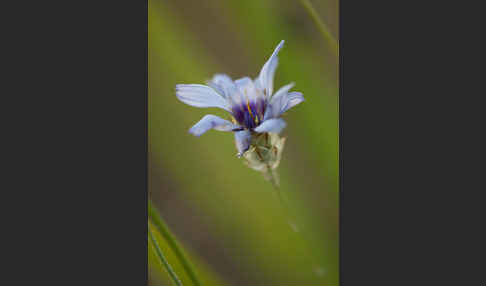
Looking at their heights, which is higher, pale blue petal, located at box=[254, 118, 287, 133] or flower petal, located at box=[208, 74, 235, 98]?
flower petal, located at box=[208, 74, 235, 98]

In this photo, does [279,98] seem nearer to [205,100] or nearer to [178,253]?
[205,100]

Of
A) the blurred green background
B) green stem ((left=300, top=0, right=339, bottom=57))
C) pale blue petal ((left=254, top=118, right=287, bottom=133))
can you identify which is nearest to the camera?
pale blue petal ((left=254, top=118, right=287, bottom=133))

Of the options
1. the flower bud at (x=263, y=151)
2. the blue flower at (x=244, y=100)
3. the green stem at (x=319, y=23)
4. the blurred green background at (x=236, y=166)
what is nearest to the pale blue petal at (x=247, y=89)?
the blue flower at (x=244, y=100)

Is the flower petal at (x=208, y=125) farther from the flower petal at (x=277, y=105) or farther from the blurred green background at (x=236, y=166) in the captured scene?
the blurred green background at (x=236, y=166)

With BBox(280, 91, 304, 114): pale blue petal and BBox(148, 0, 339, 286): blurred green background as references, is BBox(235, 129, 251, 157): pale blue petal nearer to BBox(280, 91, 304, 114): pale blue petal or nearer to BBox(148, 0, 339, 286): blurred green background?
BBox(280, 91, 304, 114): pale blue petal

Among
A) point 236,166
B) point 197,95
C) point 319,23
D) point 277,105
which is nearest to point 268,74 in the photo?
point 277,105

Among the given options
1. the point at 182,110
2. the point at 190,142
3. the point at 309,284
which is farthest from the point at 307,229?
the point at 182,110

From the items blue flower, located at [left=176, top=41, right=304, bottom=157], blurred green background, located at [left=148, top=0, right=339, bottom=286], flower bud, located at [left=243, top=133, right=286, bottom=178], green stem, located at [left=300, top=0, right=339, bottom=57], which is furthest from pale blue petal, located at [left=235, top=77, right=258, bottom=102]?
blurred green background, located at [left=148, top=0, right=339, bottom=286]
